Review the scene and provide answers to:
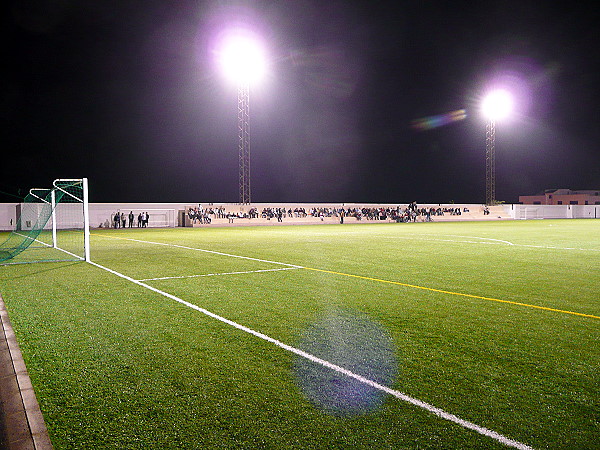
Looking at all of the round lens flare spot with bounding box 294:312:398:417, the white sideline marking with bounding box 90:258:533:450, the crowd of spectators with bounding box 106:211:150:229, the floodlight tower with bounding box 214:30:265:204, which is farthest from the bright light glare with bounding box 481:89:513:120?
the white sideline marking with bounding box 90:258:533:450

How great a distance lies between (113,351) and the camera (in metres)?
5.15

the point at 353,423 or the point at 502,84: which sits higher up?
the point at 502,84

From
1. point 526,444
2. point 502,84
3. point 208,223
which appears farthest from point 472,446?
point 502,84

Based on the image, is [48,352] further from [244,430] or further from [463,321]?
[463,321]

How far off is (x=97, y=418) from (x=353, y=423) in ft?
6.39

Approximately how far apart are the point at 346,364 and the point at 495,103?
57533 millimetres

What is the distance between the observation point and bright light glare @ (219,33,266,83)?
37.8m

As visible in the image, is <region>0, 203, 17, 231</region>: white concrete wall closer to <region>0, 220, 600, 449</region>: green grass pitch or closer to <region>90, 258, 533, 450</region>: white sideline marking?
<region>0, 220, 600, 449</region>: green grass pitch

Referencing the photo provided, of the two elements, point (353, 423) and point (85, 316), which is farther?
point (85, 316)

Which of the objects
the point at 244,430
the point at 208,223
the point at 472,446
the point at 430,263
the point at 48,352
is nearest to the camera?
the point at 472,446

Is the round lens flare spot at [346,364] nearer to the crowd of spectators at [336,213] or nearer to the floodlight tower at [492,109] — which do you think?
the crowd of spectators at [336,213]

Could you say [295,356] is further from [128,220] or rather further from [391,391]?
[128,220]

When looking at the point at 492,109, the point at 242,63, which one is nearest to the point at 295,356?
the point at 242,63

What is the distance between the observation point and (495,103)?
55.1 meters
